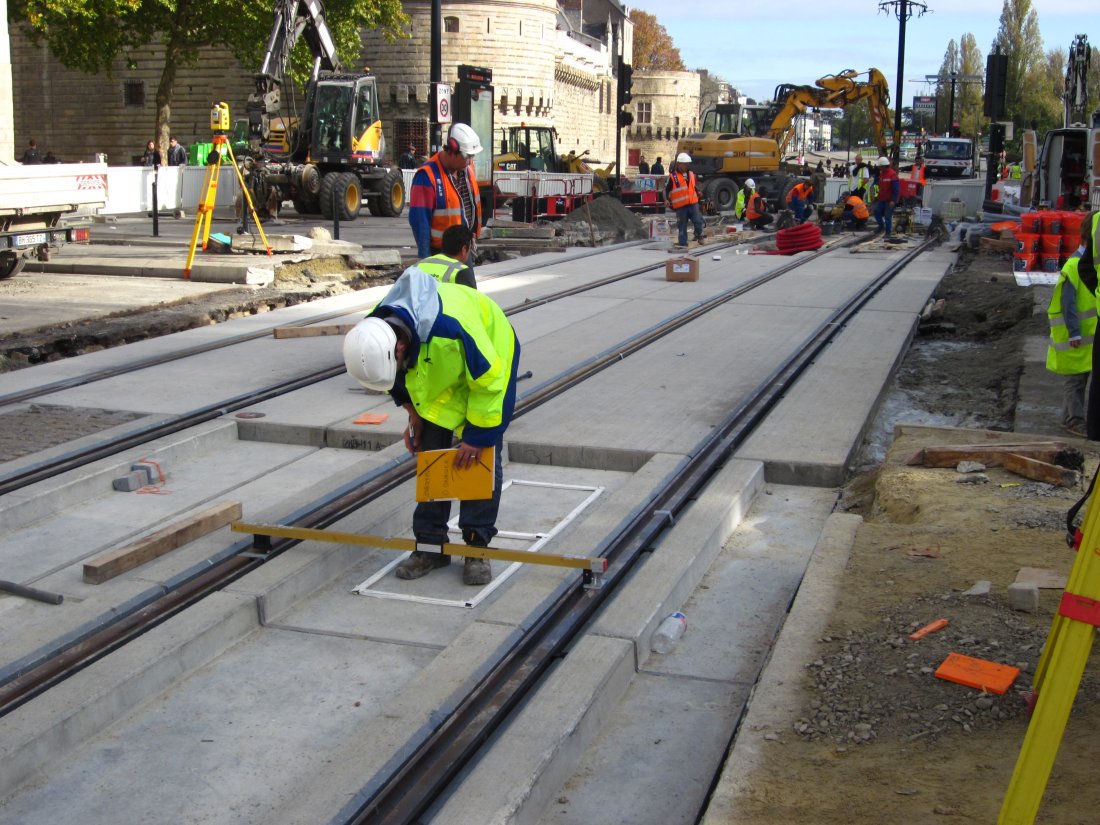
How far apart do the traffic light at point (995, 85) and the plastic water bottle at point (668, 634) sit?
84.9 ft

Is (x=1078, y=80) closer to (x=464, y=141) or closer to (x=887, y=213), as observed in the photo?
(x=887, y=213)

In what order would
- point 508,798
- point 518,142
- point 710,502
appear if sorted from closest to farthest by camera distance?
point 508,798, point 710,502, point 518,142

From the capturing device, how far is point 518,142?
1468 inches

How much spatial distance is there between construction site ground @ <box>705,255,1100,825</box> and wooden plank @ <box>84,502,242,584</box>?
10.2 feet

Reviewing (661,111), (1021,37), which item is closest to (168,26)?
(661,111)

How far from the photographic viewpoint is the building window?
58.8 metres

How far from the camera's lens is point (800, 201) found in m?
27.8

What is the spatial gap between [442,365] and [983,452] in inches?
151

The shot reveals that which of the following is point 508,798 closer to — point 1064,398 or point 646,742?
point 646,742

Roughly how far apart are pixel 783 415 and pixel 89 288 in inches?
444

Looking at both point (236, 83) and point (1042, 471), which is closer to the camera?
point (1042, 471)

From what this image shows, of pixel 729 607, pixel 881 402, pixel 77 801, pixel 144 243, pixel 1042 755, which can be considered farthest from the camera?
pixel 144 243

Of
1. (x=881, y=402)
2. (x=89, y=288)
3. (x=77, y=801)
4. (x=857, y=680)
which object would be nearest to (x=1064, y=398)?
(x=881, y=402)

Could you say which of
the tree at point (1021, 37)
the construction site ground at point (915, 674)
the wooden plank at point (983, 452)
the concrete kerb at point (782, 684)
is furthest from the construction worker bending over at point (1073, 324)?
the tree at point (1021, 37)
